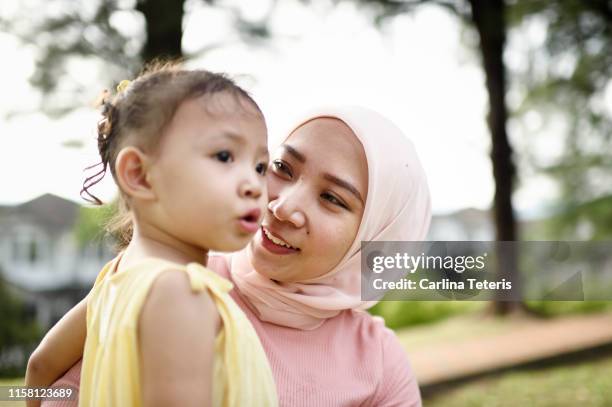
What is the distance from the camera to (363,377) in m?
1.60

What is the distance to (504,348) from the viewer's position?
6285 millimetres

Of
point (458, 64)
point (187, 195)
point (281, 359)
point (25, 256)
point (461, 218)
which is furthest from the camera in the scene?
point (25, 256)

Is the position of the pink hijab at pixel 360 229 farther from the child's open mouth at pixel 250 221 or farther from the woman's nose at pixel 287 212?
the child's open mouth at pixel 250 221

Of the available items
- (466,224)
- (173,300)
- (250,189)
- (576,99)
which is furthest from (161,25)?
(576,99)

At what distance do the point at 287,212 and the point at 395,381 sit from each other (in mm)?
481

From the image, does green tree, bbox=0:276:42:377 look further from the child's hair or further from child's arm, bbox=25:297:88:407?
the child's hair

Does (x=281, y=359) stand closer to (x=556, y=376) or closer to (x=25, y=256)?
(x=556, y=376)

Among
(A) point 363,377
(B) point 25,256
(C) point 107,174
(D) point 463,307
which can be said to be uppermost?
(C) point 107,174

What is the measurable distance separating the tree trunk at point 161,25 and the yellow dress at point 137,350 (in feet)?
11.5

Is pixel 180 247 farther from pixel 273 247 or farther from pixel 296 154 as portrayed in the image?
pixel 296 154

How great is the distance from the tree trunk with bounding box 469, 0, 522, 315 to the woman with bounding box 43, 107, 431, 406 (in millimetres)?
5049

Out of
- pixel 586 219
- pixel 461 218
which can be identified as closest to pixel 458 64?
pixel 461 218

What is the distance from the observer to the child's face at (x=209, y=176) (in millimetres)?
1033

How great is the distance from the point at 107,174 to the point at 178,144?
39 centimetres
